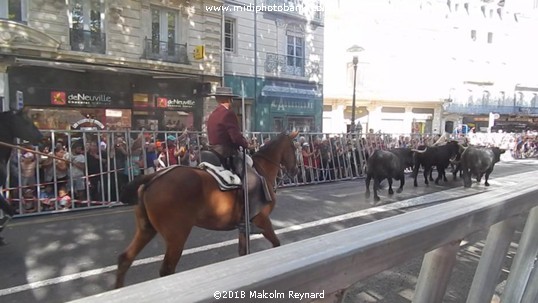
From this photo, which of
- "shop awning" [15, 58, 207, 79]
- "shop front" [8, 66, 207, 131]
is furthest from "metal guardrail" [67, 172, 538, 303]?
"shop awning" [15, 58, 207, 79]

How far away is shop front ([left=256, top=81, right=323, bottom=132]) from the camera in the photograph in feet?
62.3

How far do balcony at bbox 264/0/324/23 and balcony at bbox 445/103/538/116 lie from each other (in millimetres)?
18219

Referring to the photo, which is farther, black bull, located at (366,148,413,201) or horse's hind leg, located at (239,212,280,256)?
black bull, located at (366,148,413,201)

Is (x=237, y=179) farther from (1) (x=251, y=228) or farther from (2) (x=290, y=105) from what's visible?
(2) (x=290, y=105)

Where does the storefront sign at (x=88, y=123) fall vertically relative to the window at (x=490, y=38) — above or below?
below

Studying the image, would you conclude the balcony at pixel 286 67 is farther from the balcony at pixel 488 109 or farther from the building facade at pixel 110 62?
the balcony at pixel 488 109

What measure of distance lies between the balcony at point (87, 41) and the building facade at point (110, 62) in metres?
0.03

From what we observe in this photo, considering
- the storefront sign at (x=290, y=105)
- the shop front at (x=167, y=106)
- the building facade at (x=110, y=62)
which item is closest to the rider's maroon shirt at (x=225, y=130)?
the building facade at (x=110, y=62)

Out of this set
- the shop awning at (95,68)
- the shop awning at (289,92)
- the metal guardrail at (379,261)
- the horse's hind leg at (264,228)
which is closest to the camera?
the metal guardrail at (379,261)

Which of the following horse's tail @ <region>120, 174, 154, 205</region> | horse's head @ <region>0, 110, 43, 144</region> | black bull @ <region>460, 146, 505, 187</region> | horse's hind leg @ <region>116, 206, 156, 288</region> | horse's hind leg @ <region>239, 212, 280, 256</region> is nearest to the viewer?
horse's hind leg @ <region>116, 206, 156, 288</region>

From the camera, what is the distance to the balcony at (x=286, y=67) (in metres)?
19.2

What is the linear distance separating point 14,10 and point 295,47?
42.3ft

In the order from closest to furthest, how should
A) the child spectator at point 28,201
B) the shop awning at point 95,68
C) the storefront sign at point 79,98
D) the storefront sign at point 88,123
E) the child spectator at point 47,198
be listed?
the child spectator at point 28,201
the child spectator at point 47,198
the shop awning at point 95,68
the storefront sign at point 79,98
the storefront sign at point 88,123

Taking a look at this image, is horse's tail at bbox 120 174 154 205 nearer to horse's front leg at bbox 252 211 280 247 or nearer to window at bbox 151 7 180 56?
horse's front leg at bbox 252 211 280 247
